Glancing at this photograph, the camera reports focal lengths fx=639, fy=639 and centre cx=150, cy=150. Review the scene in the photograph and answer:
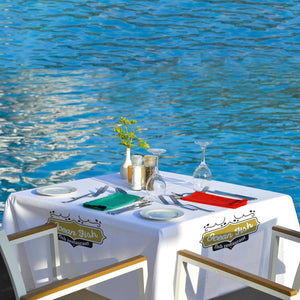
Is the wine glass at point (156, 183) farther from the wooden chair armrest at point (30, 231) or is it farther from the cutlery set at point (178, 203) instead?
the wooden chair armrest at point (30, 231)

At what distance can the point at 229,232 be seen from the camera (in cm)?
250

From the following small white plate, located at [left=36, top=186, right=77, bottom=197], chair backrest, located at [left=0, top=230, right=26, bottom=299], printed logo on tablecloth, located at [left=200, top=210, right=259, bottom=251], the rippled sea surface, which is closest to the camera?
chair backrest, located at [left=0, top=230, right=26, bottom=299]

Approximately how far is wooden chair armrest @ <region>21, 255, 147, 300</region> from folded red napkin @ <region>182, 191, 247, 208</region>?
18.1 inches

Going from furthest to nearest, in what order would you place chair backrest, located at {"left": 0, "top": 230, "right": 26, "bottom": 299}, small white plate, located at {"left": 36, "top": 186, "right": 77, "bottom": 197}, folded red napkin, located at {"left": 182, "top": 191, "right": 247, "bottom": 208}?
small white plate, located at {"left": 36, "top": 186, "right": 77, "bottom": 197} → folded red napkin, located at {"left": 182, "top": 191, "right": 247, "bottom": 208} → chair backrest, located at {"left": 0, "top": 230, "right": 26, "bottom": 299}

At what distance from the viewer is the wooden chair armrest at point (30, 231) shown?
2.50 meters

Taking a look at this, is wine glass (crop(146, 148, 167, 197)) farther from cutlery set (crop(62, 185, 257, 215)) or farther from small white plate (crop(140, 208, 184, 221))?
small white plate (crop(140, 208, 184, 221))

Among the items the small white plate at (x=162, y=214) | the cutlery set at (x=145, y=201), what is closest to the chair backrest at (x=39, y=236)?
the cutlery set at (x=145, y=201)

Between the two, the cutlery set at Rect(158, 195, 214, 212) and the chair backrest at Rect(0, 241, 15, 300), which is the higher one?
the cutlery set at Rect(158, 195, 214, 212)

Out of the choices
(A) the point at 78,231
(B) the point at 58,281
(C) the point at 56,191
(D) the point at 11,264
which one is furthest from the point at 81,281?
(C) the point at 56,191

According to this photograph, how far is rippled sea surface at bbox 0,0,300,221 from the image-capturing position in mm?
6371

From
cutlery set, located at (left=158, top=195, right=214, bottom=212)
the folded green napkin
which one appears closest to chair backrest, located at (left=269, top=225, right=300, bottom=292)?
cutlery set, located at (left=158, top=195, right=214, bottom=212)

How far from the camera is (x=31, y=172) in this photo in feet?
19.7

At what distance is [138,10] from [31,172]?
42.7 feet

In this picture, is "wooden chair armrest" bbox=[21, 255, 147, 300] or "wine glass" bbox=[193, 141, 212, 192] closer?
"wooden chair armrest" bbox=[21, 255, 147, 300]
